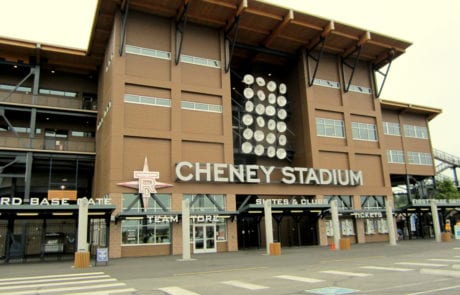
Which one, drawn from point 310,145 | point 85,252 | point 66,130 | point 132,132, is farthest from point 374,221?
point 66,130

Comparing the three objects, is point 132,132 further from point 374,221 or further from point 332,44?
point 374,221

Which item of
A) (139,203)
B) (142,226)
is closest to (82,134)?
(139,203)

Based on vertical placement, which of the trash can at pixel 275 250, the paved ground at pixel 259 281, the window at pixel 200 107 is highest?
the window at pixel 200 107

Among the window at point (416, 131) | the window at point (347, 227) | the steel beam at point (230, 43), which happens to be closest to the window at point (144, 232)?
the steel beam at point (230, 43)

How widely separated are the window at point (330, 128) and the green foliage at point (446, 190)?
18715 millimetres

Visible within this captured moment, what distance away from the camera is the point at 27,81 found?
37344 mm

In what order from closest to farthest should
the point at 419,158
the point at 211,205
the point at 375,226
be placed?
the point at 211,205
the point at 375,226
the point at 419,158

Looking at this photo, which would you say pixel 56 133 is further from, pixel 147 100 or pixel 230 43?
pixel 230 43

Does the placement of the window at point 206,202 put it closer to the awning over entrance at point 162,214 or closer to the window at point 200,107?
the awning over entrance at point 162,214

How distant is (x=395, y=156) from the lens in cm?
4712

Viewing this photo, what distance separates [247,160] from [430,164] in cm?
2611

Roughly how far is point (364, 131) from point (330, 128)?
473cm

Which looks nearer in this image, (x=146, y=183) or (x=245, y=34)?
(x=146, y=183)

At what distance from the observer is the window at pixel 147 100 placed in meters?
31.5
